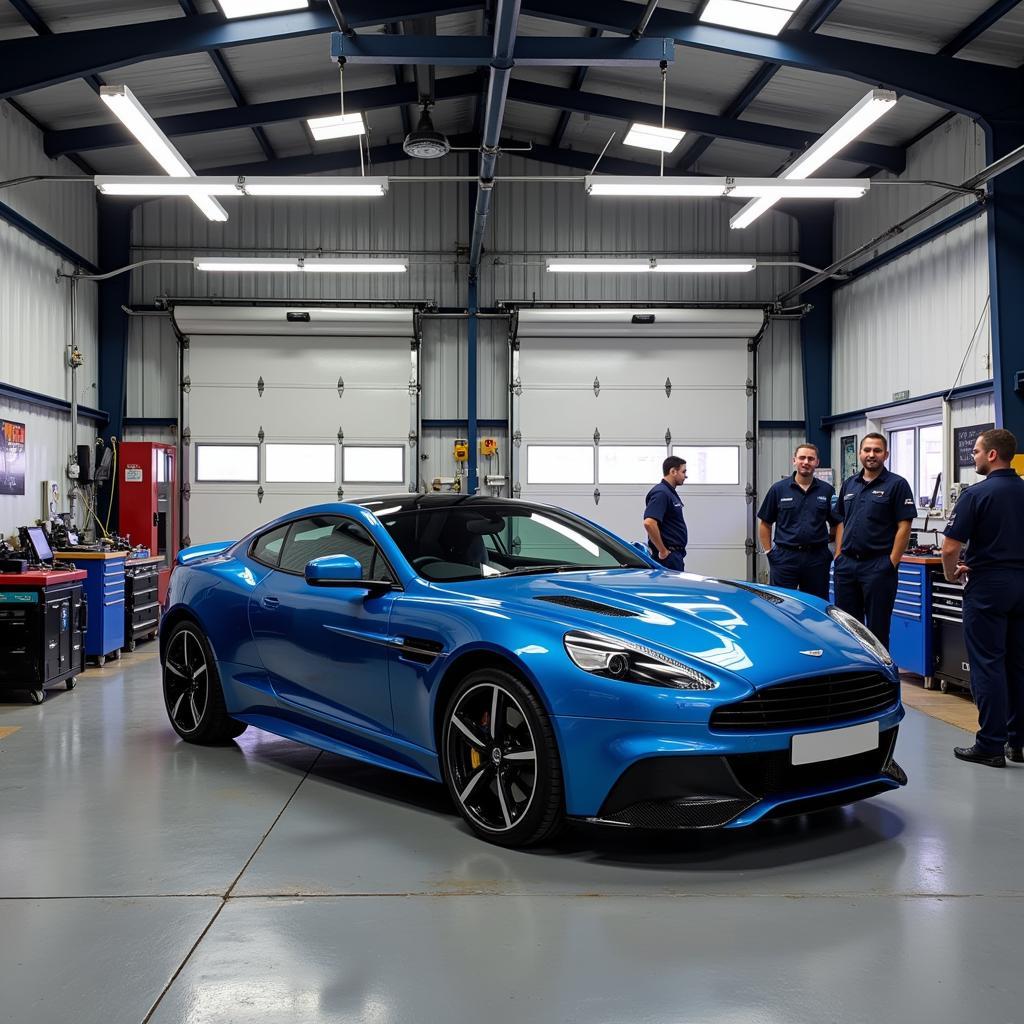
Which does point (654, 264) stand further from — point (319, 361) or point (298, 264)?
point (319, 361)

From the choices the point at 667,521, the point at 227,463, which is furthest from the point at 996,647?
the point at 227,463

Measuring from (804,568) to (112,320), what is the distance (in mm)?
10313

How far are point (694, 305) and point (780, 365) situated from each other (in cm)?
149

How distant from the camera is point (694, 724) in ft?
9.89

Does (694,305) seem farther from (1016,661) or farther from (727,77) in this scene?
(1016,661)

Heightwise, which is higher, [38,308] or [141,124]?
[141,124]

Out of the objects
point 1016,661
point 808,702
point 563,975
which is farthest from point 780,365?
point 563,975

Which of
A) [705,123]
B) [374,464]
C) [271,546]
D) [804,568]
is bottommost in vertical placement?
[804,568]

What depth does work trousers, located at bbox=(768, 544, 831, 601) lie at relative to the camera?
267 inches

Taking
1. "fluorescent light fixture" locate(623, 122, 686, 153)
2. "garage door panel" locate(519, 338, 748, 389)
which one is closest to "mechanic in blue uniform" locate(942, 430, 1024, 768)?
"fluorescent light fixture" locate(623, 122, 686, 153)

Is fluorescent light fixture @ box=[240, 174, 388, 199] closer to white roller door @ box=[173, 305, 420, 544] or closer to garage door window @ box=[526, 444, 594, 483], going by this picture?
white roller door @ box=[173, 305, 420, 544]

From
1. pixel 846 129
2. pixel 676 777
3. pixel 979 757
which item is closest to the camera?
pixel 676 777

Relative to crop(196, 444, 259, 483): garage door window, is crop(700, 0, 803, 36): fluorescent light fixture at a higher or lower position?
higher

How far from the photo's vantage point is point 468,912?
2.87 metres
